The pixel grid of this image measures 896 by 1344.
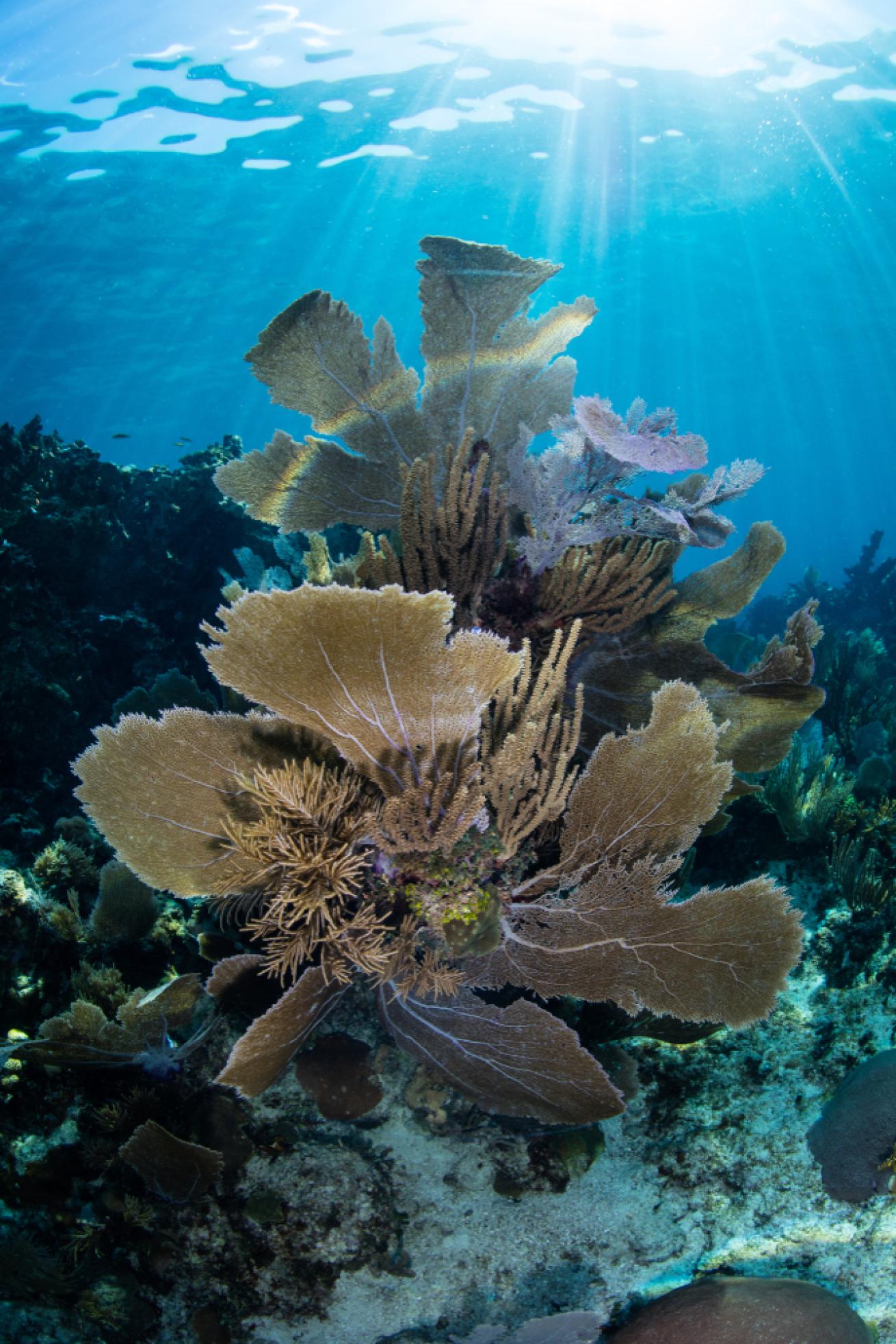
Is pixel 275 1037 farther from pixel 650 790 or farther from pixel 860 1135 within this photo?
pixel 860 1135

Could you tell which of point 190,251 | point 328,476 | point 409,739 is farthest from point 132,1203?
point 190,251

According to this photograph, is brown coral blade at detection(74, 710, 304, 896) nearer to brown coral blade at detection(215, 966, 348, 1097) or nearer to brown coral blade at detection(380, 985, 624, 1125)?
brown coral blade at detection(215, 966, 348, 1097)

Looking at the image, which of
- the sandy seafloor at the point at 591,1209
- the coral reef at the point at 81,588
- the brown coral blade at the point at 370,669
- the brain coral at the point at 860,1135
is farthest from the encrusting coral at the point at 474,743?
the coral reef at the point at 81,588

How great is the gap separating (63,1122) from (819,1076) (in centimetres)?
368

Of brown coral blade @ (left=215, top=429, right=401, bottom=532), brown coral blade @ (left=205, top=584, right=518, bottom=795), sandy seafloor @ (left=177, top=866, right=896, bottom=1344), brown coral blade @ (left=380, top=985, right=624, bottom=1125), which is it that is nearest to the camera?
brown coral blade @ (left=205, top=584, right=518, bottom=795)

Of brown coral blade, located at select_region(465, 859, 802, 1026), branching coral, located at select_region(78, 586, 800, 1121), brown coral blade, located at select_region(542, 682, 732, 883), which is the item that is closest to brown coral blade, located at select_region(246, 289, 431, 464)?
branching coral, located at select_region(78, 586, 800, 1121)

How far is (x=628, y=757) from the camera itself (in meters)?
2.47

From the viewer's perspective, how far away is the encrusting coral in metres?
2.21

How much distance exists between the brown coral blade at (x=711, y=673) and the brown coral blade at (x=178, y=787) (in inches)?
65.5

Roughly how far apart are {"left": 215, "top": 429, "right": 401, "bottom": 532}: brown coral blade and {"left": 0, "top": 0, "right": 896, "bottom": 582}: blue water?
837cm

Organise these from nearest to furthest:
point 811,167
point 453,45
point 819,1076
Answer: point 819,1076 < point 453,45 < point 811,167

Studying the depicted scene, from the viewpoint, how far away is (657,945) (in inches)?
102

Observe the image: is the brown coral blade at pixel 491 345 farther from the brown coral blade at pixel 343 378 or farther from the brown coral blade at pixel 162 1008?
the brown coral blade at pixel 162 1008

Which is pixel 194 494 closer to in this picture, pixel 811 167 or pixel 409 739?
pixel 409 739
